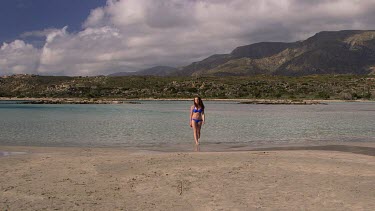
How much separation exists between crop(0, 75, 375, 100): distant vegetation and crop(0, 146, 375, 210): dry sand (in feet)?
369

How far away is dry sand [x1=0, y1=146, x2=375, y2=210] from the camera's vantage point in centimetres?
934

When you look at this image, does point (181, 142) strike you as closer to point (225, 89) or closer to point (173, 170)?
point (173, 170)

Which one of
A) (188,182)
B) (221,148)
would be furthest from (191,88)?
(188,182)

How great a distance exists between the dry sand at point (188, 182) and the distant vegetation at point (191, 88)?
11245cm

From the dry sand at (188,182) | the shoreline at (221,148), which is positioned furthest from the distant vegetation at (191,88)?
the dry sand at (188,182)

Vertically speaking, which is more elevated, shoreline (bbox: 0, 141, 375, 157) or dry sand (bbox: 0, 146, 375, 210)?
dry sand (bbox: 0, 146, 375, 210)

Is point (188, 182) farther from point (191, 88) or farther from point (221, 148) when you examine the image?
point (191, 88)

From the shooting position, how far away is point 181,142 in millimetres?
22797

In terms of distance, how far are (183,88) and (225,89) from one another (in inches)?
677

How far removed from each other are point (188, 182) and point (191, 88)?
473ft

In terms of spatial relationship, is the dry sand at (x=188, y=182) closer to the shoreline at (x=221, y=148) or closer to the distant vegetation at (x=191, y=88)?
the shoreline at (x=221, y=148)

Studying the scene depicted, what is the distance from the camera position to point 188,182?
11.5 meters

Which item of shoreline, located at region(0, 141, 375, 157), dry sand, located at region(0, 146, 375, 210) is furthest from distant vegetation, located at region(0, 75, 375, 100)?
dry sand, located at region(0, 146, 375, 210)

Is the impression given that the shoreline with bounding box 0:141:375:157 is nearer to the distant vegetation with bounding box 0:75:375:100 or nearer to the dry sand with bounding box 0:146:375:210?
the dry sand with bounding box 0:146:375:210
